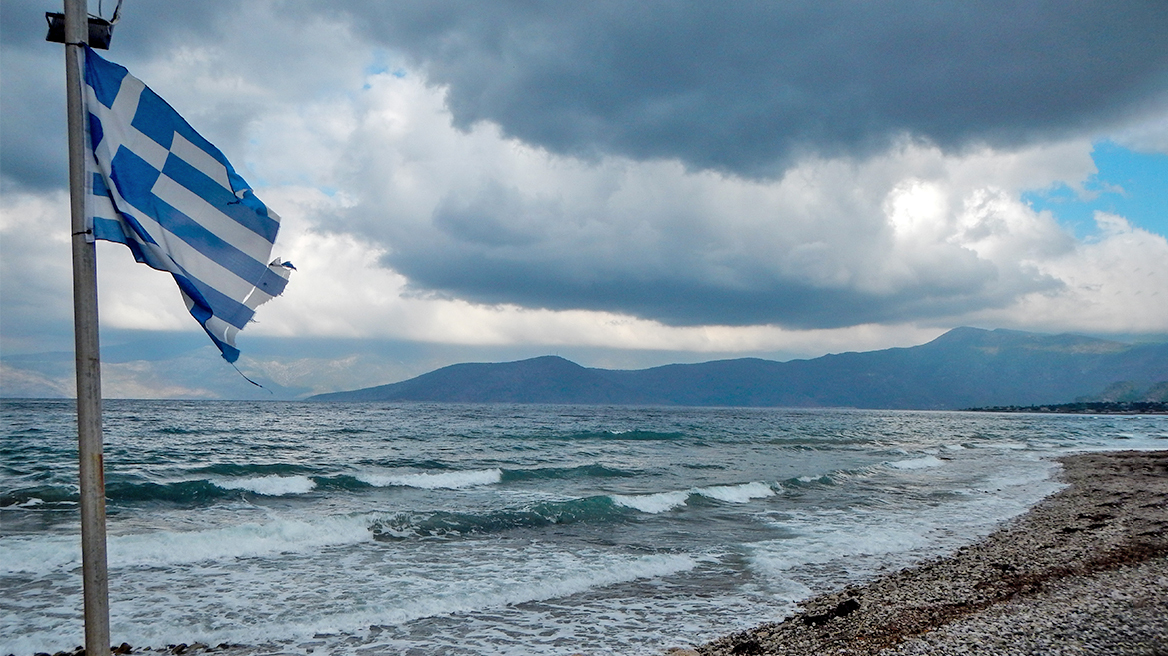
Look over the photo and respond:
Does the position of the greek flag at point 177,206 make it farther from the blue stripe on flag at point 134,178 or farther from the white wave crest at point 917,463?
the white wave crest at point 917,463

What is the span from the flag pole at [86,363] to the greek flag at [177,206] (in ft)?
0.50

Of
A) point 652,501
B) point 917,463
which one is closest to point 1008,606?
point 652,501

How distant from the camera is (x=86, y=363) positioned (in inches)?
138

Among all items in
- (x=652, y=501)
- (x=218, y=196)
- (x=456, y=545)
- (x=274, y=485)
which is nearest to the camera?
(x=218, y=196)

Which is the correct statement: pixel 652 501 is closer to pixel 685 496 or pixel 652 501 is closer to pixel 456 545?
pixel 685 496

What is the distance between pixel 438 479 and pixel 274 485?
608cm

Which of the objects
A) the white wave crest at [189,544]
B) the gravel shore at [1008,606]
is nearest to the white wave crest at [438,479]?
the white wave crest at [189,544]

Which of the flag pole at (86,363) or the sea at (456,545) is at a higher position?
the flag pole at (86,363)

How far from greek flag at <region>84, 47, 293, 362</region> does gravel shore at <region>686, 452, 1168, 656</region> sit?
6140mm

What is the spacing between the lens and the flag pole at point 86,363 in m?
3.48

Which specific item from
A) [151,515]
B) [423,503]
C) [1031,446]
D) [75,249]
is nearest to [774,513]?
[423,503]

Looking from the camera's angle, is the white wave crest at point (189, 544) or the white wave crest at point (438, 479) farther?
the white wave crest at point (438, 479)

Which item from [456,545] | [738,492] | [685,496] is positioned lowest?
[738,492]

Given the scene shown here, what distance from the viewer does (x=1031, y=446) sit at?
53.2 meters
